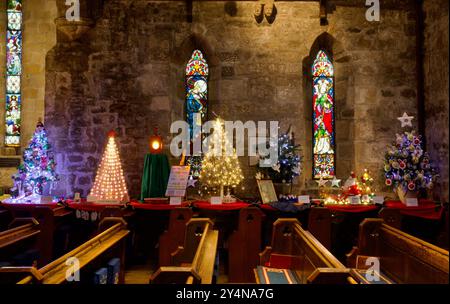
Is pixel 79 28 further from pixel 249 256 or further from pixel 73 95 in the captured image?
pixel 249 256

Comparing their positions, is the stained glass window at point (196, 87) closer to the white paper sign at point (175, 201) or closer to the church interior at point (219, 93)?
the church interior at point (219, 93)

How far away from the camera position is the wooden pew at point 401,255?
2258mm

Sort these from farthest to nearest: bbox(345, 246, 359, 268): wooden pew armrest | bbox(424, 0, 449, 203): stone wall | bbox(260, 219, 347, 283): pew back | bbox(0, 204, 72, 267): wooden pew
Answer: bbox(424, 0, 449, 203): stone wall → bbox(0, 204, 72, 267): wooden pew → bbox(345, 246, 359, 268): wooden pew armrest → bbox(260, 219, 347, 283): pew back

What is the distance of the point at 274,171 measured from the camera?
239 inches

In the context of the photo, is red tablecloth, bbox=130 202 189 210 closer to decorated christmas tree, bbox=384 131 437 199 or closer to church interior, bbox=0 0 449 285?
church interior, bbox=0 0 449 285

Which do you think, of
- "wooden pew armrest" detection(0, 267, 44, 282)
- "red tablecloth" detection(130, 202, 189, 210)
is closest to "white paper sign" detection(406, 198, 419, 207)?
"red tablecloth" detection(130, 202, 189, 210)

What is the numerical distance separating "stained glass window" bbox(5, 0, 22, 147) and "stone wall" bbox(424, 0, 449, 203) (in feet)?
26.2

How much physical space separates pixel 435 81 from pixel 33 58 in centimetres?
778

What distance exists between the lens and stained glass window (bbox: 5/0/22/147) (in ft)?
23.2

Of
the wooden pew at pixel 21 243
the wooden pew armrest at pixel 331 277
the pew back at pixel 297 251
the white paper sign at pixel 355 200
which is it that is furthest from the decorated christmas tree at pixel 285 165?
the wooden pew armrest at pixel 331 277

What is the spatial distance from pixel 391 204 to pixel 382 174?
1368 millimetres

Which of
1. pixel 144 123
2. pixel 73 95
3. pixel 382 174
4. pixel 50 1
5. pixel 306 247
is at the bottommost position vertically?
pixel 306 247

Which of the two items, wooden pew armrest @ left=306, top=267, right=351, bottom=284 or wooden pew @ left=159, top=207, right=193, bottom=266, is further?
wooden pew @ left=159, top=207, right=193, bottom=266
